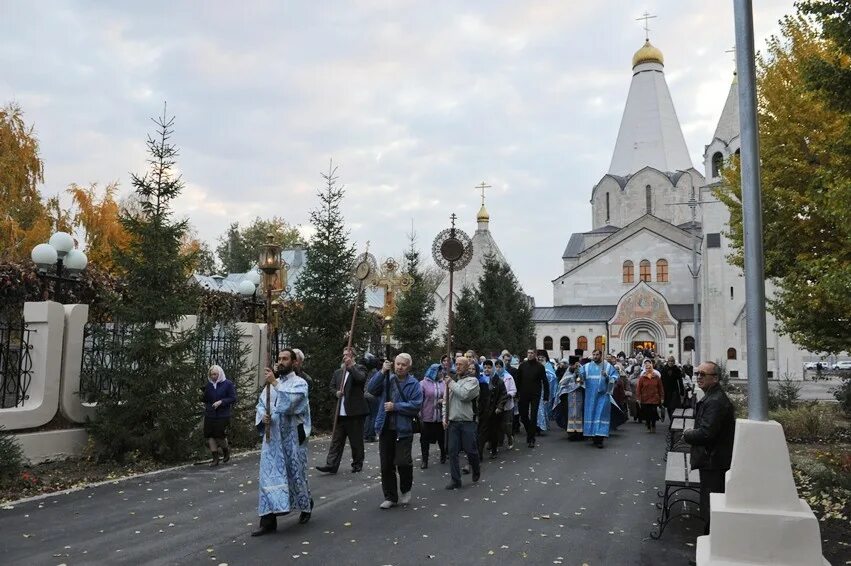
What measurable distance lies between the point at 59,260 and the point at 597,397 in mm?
10891

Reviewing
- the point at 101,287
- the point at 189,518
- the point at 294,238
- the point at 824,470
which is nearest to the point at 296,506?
the point at 189,518

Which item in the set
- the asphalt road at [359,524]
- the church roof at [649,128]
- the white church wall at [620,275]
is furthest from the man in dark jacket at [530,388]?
the church roof at [649,128]

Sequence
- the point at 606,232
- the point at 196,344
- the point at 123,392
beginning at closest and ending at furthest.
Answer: the point at 123,392, the point at 196,344, the point at 606,232

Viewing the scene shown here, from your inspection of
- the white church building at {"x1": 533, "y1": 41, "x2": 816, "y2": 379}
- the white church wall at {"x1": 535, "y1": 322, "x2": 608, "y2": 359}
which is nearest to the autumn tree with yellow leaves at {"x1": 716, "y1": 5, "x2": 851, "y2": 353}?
the white church building at {"x1": 533, "y1": 41, "x2": 816, "y2": 379}

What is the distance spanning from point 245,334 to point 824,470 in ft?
38.0

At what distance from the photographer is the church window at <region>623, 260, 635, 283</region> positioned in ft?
189

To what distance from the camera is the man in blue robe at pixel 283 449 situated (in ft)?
23.4

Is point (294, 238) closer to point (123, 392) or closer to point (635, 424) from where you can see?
point (635, 424)

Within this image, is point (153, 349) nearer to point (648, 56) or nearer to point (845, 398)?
point (845, 398)

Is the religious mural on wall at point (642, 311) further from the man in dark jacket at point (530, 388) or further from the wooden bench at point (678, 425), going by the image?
the wooden bench at point (678, 425)

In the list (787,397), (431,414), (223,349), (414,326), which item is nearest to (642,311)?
(414,326)

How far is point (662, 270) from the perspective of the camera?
57000 mm

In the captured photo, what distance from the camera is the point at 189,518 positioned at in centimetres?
777

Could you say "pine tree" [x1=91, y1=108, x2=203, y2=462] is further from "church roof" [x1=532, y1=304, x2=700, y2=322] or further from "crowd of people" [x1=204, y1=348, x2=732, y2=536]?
"church roof" [x1=532, y1=304, x2=700, y2=322]
